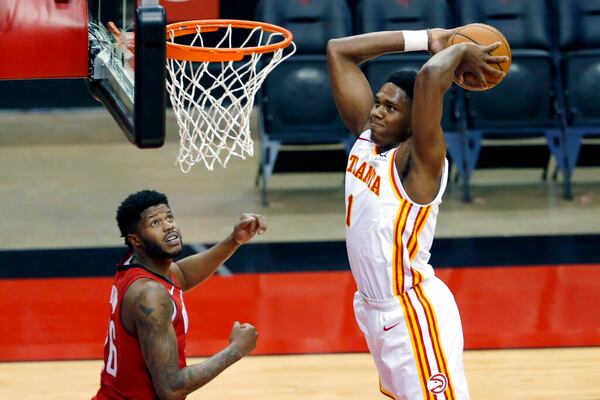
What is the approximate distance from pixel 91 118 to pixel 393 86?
25.3 feet

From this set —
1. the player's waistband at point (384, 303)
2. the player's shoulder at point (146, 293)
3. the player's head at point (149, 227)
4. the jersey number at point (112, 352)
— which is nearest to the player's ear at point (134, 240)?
the player's head at point (149, 227)

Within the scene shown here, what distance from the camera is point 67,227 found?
307 inches

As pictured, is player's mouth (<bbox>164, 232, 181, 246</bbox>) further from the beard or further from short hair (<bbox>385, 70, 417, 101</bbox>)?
short hair (<bbox>385, 70, 417, 101</bbox>)

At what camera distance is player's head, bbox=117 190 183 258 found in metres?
3.47

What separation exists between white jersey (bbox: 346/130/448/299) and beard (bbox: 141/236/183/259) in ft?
2.26

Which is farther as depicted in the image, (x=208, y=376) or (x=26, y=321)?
(x=26, y=321)

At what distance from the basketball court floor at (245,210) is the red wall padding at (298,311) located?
1.8 inches

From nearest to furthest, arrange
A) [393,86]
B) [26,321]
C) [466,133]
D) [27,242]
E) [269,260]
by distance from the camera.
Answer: [393,86], [26,321], [269,260], [27,242], [466,133]

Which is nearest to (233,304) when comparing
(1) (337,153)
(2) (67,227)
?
(2) (67,227)

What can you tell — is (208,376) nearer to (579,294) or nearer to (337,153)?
(579,294)

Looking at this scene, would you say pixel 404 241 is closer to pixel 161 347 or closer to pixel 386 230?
pixel 386 230

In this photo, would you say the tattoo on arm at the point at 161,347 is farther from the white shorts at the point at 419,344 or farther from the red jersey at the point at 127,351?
the white shorts at the point at 419,344

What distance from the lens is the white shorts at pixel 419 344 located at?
372 centimetres

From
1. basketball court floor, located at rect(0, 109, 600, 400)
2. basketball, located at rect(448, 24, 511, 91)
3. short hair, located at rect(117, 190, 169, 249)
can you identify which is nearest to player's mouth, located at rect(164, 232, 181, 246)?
short hair, located at rect(117, 190, 169, 249)
